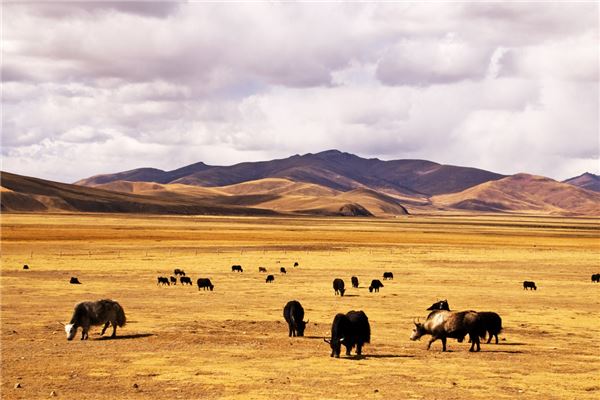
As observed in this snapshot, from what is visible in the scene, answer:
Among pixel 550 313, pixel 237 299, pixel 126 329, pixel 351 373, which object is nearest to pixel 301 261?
pixel 237 299

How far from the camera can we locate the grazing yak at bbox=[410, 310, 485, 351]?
76.4 feet

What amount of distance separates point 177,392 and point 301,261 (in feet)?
166

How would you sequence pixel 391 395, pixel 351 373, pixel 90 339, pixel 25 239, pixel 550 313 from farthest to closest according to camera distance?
pixel 25 239, pixel 550 313, pixel 90 339, pixel 351 373, pixel 391 395

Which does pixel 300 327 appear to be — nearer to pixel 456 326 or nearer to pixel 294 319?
pixel 294 319

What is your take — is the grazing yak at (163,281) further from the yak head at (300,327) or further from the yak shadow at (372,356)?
the yak shadow at (372,356)

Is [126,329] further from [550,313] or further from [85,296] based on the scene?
[550,313]

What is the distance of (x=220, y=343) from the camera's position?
24359 mm

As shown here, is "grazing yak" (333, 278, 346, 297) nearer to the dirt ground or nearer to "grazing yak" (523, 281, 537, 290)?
the dirt ground

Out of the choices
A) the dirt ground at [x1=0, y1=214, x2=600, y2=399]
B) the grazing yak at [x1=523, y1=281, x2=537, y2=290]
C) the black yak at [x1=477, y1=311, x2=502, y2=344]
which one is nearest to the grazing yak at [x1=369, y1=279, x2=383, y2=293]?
the dirt ground at [x1=0, y1=214, x2=600, y2=399]

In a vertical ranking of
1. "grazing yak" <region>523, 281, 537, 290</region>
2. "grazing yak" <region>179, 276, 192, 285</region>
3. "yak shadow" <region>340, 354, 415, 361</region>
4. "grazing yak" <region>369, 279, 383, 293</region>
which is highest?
"grazing yak" <region>523, 281, 537, 290</region>

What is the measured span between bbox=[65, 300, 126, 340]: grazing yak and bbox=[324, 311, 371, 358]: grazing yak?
8.32m

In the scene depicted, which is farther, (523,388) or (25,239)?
(25,239)

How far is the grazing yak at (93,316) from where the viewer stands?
2472 cm

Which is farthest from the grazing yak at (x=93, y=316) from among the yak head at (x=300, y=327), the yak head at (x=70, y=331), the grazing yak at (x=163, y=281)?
the grazing yak at (x=163, y=281)
